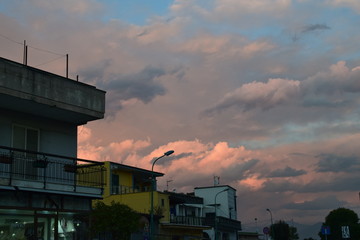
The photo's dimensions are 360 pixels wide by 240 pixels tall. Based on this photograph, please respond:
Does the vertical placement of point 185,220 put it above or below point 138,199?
below

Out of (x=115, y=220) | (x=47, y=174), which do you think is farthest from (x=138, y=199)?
(x=47, y=174)

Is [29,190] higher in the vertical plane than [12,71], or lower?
lower

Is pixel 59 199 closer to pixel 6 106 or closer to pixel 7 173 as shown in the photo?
pixel 7 173

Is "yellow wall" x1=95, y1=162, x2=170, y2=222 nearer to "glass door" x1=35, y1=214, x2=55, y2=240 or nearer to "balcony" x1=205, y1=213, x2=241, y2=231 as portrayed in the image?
"balcony" x1=205, y1=213, x2=241, y2=231

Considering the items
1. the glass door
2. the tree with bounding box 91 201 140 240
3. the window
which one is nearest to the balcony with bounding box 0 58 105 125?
the window

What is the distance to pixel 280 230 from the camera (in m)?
100

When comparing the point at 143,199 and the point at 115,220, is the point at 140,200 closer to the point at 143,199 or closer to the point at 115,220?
the point at 143,199

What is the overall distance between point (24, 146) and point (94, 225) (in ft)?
20.6

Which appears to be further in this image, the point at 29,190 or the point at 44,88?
the point at 44,88

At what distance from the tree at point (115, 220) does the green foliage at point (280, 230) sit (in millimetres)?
76699

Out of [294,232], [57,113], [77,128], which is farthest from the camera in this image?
[294,232]

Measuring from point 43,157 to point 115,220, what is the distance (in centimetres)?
666

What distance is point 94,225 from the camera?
2552cm

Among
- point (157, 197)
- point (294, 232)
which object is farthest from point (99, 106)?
point (294, 232)
